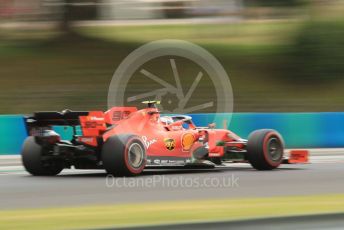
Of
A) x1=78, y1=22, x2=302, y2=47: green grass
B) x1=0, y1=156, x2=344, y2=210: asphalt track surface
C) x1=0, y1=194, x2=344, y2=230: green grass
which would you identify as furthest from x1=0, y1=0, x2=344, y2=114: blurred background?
x1=0, y1=194, x2=344, y2=230: green grass

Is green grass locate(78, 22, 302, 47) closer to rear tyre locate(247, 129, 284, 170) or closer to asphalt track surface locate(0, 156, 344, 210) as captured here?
asphalt track surface locate(0, 156, 344, 210)

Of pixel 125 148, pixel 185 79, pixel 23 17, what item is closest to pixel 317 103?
pixel 185 79

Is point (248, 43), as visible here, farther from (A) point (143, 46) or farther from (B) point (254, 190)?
(B) point (254, 190)

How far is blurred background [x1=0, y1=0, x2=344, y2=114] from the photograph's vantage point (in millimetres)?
27938

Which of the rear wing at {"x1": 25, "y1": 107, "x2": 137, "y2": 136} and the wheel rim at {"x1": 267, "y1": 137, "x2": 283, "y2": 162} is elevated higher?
the rear wing at {"x1": 25, "y1": 107, "x2": 137, "y2": 136}

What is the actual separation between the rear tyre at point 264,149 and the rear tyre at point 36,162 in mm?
3276

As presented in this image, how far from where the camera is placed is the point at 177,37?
33.9 metres

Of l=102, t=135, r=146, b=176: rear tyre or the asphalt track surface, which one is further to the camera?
l=102, t=135, r=146, b=176: rear tyre

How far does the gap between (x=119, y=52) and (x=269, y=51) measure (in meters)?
6.51

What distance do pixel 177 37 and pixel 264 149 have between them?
68.8 ft

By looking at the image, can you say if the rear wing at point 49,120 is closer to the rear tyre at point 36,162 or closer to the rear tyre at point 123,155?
the rear tyre at point 36,162

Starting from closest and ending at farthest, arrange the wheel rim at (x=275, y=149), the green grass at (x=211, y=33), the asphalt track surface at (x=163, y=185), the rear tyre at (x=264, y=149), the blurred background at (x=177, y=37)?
the asphalt track surface at (x=163, y=185) < the rear tyre at (x=264, y=149) < the wheel rim at (x=275, y=149) < the blurred background at (x=177, y=37) < the green grass at (x=211, y=33)

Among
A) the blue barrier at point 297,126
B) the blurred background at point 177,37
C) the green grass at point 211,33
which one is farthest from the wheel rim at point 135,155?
the green grass at point 211,33

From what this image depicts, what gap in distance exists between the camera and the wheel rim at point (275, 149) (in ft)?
44.4
